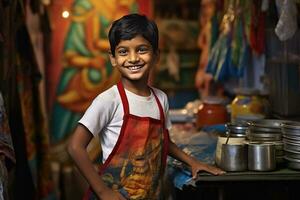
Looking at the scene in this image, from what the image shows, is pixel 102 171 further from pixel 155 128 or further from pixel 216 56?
pixel 216 56

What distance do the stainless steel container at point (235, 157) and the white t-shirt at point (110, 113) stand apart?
38cm

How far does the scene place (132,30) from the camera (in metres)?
2.45

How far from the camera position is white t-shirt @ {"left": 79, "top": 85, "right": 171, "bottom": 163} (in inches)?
95.0

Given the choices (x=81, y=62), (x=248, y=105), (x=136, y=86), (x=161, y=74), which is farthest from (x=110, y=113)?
(x=161, y=74)

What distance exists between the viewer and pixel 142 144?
2.50 metres

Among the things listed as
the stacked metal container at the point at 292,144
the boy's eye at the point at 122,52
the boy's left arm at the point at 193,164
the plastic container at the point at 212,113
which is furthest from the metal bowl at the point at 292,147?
the plastic container at the point at 212,113

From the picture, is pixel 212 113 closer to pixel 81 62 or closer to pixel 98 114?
pixel 98 114

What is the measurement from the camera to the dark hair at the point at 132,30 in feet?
8.04

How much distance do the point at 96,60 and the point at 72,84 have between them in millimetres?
402

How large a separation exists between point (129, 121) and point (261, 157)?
2.08 feet

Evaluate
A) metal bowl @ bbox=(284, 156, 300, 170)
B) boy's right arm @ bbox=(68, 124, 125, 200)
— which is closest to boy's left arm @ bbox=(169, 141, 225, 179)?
metal bowl @ bbox=(284, 156, 300, 170)

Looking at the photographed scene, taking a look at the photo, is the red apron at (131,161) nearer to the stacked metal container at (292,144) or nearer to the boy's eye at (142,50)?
the boy's eye at (142,50)

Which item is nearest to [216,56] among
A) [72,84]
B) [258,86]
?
[258,86]

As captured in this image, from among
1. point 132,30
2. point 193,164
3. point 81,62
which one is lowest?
point 193,164
